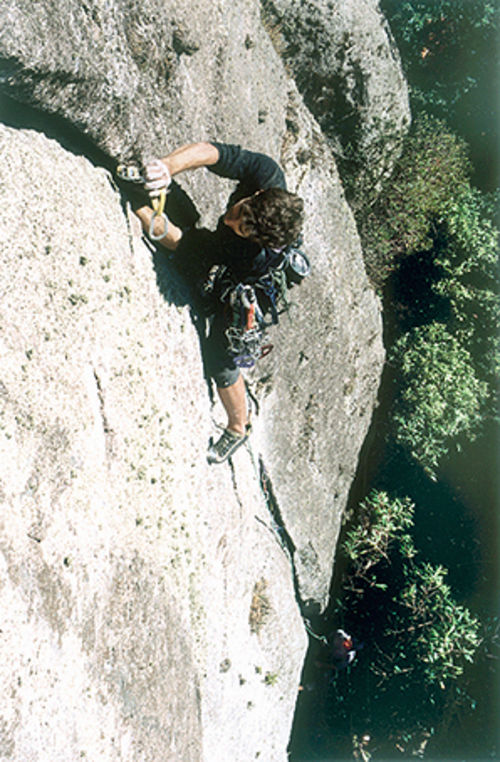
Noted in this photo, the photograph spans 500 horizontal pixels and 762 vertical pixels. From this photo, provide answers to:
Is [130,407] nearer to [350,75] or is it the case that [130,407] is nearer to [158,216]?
[158,216]

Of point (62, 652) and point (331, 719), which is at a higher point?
point (62, 652)

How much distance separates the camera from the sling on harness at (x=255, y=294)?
5.52m

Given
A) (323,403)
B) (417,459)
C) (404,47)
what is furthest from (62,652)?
(404,47)

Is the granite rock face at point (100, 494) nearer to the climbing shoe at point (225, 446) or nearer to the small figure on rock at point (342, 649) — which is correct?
the climbing shoe at point (225, 446)

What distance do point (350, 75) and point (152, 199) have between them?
4633mm

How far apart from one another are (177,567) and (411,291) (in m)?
6.90

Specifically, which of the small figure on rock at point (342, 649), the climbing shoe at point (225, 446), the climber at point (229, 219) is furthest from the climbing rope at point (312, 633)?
the climber at point (229, 219)

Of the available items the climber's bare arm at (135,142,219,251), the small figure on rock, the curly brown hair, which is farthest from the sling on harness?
the small figure on rock

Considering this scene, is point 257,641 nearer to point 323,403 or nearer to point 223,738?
point 223,738

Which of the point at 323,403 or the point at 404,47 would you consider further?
the point at 404,47

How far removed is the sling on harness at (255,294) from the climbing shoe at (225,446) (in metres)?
1.19

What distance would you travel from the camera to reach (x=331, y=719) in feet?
36.1

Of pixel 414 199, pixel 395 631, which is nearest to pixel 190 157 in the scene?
pixel 414 199

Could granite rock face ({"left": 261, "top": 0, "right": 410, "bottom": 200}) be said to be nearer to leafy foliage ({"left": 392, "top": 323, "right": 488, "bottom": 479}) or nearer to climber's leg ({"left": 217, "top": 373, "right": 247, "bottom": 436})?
leafy foliage ({"left": 392, "top": 323, "right": 488, "bottom": 479})
